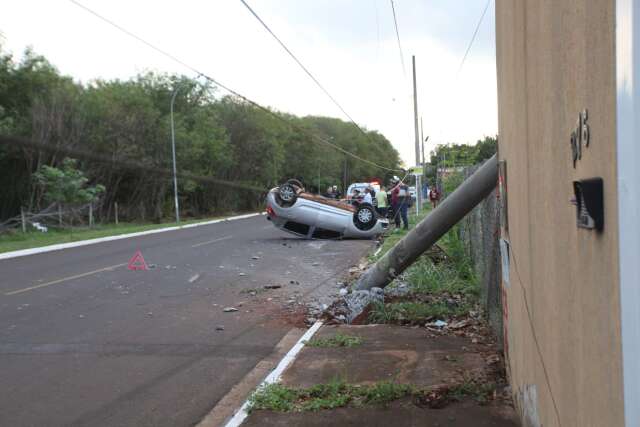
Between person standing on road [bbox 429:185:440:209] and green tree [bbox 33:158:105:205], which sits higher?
green tree [bbox 33:158:105:205]

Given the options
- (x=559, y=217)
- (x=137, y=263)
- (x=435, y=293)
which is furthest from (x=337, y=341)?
(x=137, y=263)

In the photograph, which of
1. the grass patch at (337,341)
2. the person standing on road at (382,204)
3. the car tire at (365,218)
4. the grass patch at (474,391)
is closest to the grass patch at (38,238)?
the car tire at (365,218)

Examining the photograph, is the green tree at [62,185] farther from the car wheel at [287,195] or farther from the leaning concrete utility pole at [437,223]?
the leaning concrete utility pole at [437,223]

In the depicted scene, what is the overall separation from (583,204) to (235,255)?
50.8ft

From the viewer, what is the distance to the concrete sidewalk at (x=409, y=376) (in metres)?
4.99

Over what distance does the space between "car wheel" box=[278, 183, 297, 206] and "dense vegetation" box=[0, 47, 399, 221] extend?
7787 mm

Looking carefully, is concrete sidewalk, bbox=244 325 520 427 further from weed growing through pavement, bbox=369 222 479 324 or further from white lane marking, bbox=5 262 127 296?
white lane marking, bbox=5 262 127 296

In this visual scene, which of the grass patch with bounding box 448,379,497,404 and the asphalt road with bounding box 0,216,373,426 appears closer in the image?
the grass patch with bounding box 448,379,497,404

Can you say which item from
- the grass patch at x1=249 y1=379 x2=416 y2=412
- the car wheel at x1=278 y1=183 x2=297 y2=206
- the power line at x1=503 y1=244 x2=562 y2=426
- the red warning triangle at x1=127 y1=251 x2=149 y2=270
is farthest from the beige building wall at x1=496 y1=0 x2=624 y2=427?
the car wheel at x1=278 y1=183 x2=297 y2=206

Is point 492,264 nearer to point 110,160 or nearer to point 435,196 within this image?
point 435,196

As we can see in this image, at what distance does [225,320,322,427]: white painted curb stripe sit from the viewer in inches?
201

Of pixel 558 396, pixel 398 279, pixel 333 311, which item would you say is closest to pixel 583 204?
pixel 558 396

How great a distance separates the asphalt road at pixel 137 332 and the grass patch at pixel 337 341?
579 mm

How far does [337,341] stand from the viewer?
7.38 metres
